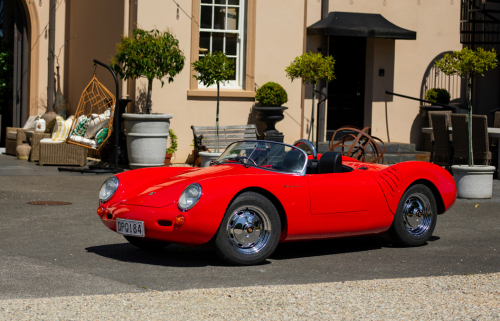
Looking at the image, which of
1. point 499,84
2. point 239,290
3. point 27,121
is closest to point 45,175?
point 27,121

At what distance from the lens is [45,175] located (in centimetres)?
1202

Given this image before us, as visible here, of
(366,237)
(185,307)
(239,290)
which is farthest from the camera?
(366,237)

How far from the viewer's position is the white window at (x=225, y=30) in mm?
14672

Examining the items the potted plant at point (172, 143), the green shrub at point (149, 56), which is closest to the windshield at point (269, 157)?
the green shrub at point (149, 56)

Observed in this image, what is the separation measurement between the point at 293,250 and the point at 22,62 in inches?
513

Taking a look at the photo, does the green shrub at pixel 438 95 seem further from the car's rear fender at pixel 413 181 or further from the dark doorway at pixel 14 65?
the dark doorway at pixel 14 65

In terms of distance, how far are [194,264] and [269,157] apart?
1.23 metres

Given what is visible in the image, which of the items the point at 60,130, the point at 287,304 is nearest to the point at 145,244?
the point at 287,304

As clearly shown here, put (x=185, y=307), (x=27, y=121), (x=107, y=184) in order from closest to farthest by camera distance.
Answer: (x=185, y=307) → (x=107, y=184) → (x=27, y=121)

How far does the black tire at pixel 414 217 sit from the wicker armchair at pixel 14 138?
36.4 feet

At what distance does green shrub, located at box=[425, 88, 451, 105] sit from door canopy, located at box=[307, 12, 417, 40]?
59.2 inches

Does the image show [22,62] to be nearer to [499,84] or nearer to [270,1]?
[270,1]

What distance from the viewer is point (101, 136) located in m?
12.7

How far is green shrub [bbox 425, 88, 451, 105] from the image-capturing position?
1609cm
